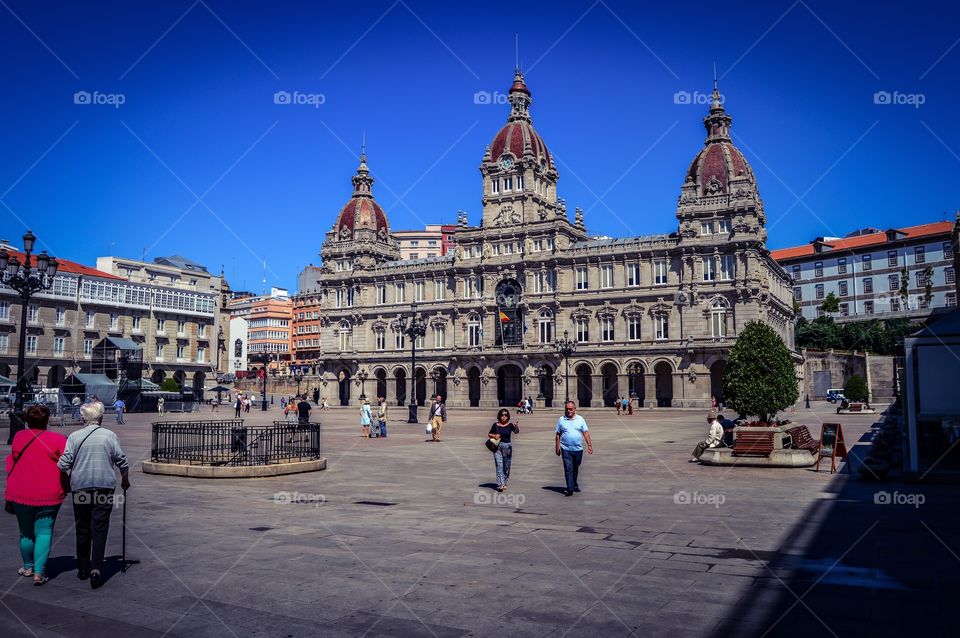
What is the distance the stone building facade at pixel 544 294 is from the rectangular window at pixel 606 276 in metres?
0.09

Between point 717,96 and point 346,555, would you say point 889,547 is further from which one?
point 717,96

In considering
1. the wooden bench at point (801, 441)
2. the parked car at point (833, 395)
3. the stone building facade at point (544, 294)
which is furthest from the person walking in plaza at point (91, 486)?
the parked car at point (833, 395)

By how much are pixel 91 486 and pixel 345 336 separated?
239 ft

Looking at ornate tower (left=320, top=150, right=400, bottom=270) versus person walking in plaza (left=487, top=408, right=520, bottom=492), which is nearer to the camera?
person walking in plaza (left=487, top=408, right=520, bottom=492)

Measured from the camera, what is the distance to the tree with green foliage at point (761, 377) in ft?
64.6

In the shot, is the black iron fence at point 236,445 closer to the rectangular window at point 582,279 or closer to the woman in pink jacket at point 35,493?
the woman in pink jacket at point 35,493

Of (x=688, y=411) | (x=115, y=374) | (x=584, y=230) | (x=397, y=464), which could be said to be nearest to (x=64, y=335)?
(x=115, y=374)

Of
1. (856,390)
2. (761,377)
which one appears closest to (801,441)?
(761,377)

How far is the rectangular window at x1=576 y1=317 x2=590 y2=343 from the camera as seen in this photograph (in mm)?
65500

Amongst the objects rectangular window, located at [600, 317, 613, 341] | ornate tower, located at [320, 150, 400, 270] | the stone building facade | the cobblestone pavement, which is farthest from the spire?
the cobblestone pavement

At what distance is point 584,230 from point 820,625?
69.4m

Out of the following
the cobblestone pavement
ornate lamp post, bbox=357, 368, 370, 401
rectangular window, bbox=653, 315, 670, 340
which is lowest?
the cobblestone pavement

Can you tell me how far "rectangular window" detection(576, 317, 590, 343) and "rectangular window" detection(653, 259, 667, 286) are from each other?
7.06 meters

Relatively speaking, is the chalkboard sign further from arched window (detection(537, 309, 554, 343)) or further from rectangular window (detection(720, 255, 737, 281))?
arched window (detection(537, 309, 554, 343))
